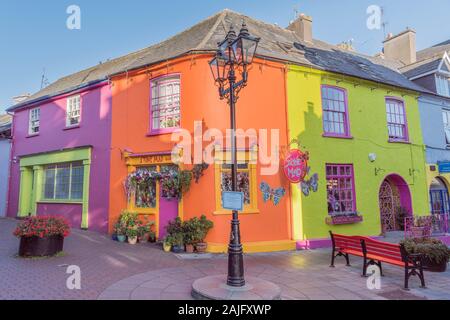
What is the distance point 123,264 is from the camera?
803cm

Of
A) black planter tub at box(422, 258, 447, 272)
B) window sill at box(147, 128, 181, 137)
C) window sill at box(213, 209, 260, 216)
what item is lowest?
black planter tub at box(422, 258, 447, 272)

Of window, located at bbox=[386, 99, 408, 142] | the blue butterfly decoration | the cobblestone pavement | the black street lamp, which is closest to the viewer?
the black street lamp

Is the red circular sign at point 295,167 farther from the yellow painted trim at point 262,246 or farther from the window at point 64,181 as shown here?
the window at point 64,181

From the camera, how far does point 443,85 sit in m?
17.2

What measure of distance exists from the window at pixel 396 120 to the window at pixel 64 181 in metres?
13.9

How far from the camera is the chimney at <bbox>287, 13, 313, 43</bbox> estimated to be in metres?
16.3

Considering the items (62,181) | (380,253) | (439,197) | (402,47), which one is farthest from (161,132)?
(402,47)

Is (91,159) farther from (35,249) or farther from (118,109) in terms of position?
(35,249)

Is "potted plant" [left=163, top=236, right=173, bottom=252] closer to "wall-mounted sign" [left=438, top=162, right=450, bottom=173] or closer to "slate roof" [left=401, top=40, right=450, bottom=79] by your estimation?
"wall-mounted sign" [left=438, top=162, right=450, bottom=173]

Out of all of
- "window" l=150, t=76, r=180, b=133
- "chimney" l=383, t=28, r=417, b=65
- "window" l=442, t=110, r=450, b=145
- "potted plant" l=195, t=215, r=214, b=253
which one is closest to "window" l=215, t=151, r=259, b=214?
"potted plant" l=195, t=215, r=214, b=253

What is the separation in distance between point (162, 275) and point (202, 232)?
282 cm

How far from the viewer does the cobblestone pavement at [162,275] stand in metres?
5.96

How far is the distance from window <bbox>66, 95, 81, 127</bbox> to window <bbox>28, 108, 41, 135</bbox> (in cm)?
255

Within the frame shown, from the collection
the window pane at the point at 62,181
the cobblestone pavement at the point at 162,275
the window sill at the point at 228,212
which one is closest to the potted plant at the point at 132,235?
the cobblestone pavement at the point at 162,275
